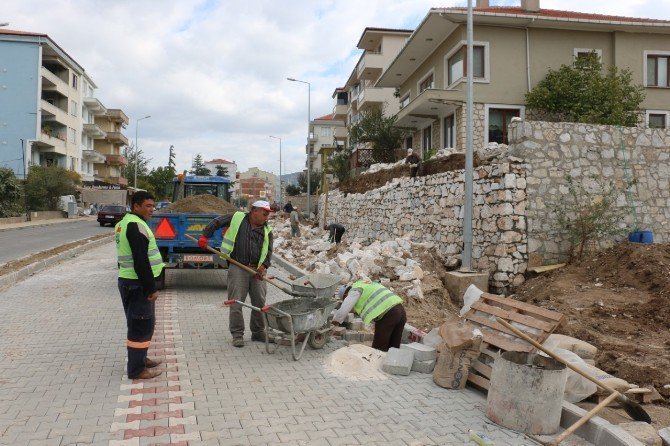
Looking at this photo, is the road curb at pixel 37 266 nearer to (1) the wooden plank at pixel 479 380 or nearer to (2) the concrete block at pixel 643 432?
(1) the wooden plank at pixel 479 380

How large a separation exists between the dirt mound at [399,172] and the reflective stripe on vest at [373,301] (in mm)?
6862

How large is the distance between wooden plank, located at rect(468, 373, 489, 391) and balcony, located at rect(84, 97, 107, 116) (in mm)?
62122

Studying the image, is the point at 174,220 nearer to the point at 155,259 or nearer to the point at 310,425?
the point at 155,259

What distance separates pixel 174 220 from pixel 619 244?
8704mm

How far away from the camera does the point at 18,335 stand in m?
6.64

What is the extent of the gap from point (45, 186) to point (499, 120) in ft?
113

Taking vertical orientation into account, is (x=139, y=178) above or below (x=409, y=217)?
above

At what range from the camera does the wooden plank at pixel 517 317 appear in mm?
5148

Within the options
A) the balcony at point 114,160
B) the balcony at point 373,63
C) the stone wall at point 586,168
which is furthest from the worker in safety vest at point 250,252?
the balcony at point 114,160

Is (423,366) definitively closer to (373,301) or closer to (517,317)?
(373,301)

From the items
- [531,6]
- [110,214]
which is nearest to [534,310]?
[531,6]

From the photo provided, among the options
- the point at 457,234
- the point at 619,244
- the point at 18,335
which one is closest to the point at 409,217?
the point at 457,234

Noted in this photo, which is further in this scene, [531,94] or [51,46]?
[51,46]

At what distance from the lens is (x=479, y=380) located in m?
4.98
